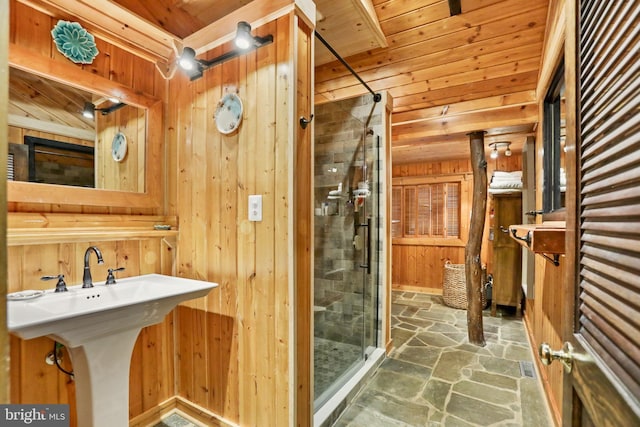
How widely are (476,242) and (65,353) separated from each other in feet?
10.7

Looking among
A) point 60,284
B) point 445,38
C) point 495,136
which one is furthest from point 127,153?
point 495,136

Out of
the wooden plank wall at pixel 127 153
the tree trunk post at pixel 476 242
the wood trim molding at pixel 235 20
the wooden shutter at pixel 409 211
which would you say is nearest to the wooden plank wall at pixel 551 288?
the tree trunk post at pixel 476 242

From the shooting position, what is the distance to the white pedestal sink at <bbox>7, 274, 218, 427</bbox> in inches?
43.2

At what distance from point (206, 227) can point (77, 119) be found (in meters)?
0.88

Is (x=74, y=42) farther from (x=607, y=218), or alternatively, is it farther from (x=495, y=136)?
(x=495, y=136)

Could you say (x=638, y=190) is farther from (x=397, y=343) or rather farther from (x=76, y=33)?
(x=397, y=343)

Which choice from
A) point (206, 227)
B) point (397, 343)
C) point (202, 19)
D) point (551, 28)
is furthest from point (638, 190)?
point (397, 343)

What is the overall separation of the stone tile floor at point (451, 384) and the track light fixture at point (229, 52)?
221cm

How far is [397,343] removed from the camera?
2.99 meters

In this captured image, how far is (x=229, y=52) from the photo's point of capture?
5.41 feet

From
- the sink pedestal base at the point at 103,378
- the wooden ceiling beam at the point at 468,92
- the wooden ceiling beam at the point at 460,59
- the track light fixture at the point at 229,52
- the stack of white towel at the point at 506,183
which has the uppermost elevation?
the wooden ceiling beam at the point at 460,59

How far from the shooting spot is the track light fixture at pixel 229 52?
141cm

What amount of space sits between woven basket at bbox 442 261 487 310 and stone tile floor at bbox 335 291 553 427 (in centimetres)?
59

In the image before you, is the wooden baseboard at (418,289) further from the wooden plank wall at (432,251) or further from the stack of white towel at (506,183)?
the stack of white towel at (506,183)
